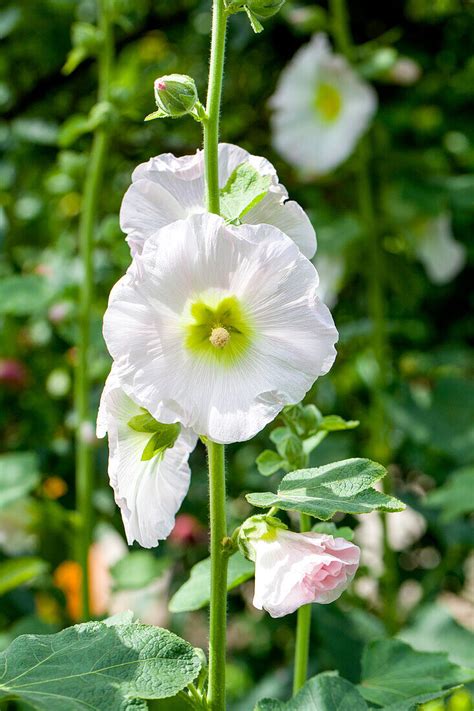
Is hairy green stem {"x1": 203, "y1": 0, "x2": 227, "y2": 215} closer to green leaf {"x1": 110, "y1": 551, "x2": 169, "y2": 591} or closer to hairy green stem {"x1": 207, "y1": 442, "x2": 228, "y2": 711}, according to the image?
hairy green stem {"x1": 207, "y1": 442, "x2": 228, "y2": 711}

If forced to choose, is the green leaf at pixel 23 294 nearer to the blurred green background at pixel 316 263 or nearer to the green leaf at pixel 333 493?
the blurred green background at pixel 316 263

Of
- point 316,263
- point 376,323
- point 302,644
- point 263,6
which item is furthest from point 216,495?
point 316,263

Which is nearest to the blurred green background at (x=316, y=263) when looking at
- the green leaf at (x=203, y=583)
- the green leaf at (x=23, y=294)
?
the green leaf at (x=23, y=294)

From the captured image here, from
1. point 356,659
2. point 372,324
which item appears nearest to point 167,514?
point 356,659

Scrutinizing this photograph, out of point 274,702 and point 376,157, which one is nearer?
point 274,702

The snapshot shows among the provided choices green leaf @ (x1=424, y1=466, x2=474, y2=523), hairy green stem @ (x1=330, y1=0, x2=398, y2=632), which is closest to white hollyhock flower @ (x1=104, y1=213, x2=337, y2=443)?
green leaf @ (x1=424, y1=466, x2=474, y2=523)

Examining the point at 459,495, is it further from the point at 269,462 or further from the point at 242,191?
the point at 242,191

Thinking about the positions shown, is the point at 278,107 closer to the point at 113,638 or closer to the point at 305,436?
the point at 305,436
